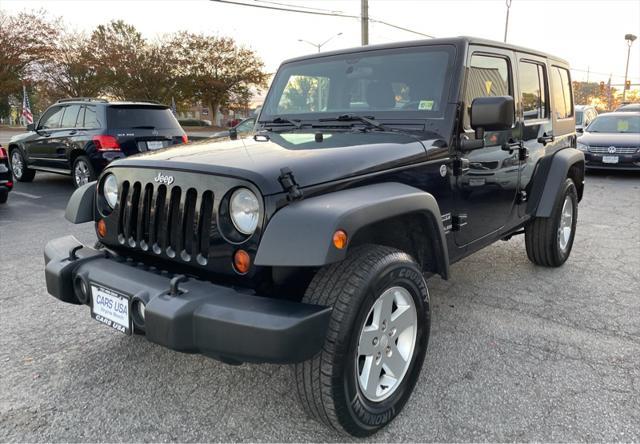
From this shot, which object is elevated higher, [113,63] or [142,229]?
[113,63]

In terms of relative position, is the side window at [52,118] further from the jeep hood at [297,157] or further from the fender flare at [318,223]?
the fender flare at [318,223]

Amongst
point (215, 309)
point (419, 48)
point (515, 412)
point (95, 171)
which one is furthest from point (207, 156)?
point (95, 171)

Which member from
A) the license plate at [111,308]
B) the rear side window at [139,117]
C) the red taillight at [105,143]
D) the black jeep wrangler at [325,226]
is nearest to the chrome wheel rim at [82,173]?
the red taillight at [105,143]

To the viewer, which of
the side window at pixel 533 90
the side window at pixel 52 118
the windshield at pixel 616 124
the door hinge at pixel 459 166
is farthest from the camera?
the windshield at pixel 616 124

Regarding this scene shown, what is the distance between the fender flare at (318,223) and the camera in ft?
6.19

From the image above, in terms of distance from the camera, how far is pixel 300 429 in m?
2.33

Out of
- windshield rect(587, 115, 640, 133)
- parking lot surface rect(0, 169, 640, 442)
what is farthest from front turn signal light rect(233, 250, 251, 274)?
windshield rect(587, 115, 640, 133)

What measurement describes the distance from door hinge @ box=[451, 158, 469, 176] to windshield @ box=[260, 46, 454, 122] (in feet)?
0.98

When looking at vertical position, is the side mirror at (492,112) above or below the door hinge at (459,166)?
above

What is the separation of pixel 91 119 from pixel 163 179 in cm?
703

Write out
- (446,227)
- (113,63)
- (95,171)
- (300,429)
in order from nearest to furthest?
(300,429) → (446,227) → (95,171) → (113,63)

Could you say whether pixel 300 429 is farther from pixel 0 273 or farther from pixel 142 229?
pixel 0 273

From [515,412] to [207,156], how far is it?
191 cm

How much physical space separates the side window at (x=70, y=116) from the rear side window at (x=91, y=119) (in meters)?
0.35
